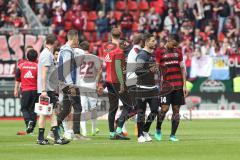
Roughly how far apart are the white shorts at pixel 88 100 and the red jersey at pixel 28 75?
1.49m

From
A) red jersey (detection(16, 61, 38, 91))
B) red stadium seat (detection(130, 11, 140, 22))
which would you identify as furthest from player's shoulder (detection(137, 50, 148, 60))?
red stadium seat (detection(130, 11, 140, 22))

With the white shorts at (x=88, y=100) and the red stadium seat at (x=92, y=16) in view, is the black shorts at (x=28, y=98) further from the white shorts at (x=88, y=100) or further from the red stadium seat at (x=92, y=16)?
the red stadium seat at (x=92, y=16)

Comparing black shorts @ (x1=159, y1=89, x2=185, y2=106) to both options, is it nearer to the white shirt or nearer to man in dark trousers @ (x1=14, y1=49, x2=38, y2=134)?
the white shirt

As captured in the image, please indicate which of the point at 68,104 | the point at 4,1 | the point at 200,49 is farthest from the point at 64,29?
the point at 68,104

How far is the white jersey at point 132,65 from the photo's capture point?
73.2 feet

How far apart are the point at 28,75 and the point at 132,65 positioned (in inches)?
171

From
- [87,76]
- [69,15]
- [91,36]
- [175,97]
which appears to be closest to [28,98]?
[87,76]

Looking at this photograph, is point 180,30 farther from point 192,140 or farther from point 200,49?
point 192,140

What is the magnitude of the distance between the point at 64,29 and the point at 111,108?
67.7 ft

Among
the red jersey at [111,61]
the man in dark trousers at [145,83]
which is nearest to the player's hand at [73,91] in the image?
the man in dark trousers at [145,83]

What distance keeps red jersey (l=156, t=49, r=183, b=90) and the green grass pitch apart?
142cm

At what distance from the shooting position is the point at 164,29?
144 ft

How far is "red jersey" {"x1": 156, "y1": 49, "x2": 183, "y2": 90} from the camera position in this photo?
21.5 meters

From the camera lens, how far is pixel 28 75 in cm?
2564
